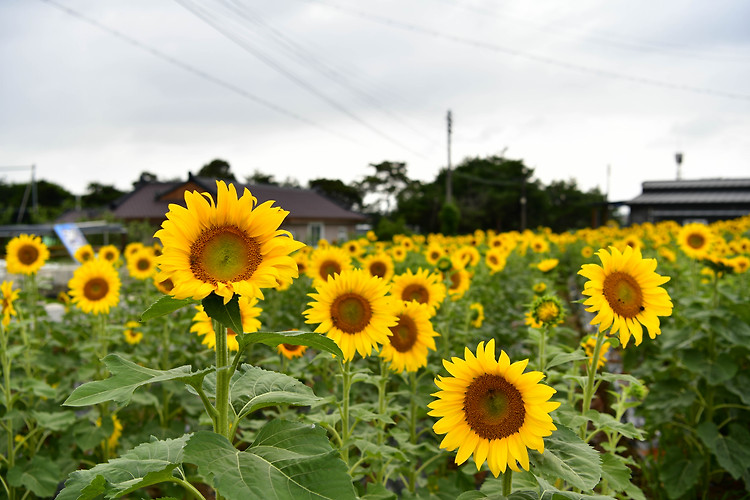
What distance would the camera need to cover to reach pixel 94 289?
12.6 ft

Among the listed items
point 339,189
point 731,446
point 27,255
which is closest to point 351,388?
point 731,446

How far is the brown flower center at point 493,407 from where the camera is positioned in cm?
141

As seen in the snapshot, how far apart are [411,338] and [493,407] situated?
3.17ft

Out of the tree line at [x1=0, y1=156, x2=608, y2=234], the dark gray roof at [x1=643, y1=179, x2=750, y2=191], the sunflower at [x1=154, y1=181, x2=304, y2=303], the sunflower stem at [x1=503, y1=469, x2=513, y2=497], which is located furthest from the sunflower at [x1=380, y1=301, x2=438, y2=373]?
the dark gray roof at [x1=643, y1=179, x2=750, y2=191]

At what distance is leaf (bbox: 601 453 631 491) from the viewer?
1628 millimetres

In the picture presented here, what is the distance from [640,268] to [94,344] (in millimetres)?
3295

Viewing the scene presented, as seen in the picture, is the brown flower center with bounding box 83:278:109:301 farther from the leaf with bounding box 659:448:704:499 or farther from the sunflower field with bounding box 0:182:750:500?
the leaf with bounding box 659:448:704:499

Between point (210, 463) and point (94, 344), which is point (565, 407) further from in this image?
point (94, 344)

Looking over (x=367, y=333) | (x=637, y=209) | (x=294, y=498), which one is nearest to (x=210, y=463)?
(x=294, y=498)

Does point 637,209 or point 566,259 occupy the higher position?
point 637,209

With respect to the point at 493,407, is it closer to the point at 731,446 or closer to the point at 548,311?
the point at 548,311

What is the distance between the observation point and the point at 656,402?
367 cm

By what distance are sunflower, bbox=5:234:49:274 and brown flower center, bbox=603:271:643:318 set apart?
14.8 ft

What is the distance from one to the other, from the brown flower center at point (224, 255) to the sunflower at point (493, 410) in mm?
572
